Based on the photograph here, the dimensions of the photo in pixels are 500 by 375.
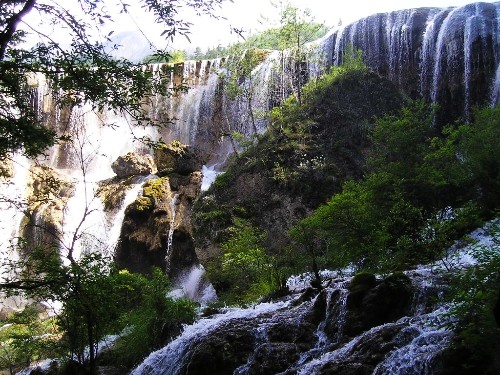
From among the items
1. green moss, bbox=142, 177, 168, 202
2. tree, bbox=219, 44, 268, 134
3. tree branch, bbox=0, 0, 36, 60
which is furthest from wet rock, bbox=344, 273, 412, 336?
tree, bbox=219, 44, 268, 134

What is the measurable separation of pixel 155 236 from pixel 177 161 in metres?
6.41

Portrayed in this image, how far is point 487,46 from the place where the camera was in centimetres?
2377

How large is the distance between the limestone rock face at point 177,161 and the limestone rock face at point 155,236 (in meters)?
3.19

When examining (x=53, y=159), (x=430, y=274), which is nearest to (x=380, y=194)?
(x=430, y=274)

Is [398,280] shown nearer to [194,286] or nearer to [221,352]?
[221,352]

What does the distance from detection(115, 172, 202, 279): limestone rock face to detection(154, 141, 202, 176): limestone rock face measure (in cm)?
319

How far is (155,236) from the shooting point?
2336cm

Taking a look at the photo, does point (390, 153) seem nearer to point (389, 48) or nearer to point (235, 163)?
→ point (235, 163)

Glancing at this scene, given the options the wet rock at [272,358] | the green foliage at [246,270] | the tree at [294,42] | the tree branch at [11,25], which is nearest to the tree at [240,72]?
the tree at [294,42]

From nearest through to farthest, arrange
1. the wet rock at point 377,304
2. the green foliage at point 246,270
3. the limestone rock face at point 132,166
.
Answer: the wet rock at point 377,304 → the green foliage at point 246,270 → the limestone rock face at point 132,166

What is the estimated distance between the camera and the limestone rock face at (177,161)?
92.2 ft

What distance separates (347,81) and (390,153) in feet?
37.0

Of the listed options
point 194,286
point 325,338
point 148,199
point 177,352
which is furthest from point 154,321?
point 148,199

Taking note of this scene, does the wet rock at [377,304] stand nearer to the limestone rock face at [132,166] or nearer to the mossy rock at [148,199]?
the mossy rock at [148,199]
